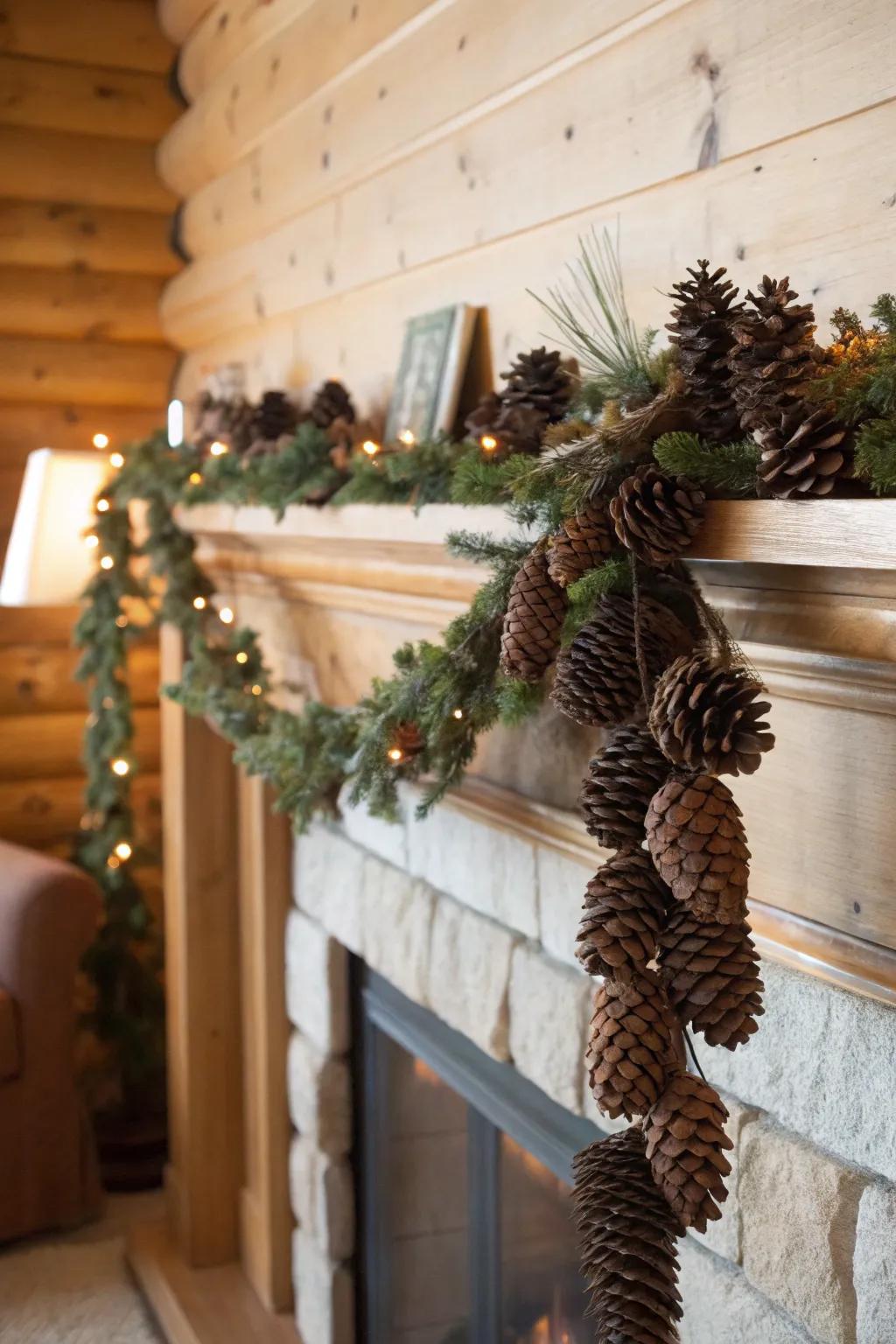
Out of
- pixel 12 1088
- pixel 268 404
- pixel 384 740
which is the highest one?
pixel 268 404

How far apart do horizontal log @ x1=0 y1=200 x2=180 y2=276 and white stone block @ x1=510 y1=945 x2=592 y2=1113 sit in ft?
7.70

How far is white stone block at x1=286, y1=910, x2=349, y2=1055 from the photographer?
2.24 m

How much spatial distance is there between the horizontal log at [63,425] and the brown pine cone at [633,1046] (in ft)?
8.70

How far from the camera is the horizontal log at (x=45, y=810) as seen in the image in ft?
11.0

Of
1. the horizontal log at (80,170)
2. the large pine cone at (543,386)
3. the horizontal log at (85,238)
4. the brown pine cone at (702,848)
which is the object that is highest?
the horizontal log at (80,170)

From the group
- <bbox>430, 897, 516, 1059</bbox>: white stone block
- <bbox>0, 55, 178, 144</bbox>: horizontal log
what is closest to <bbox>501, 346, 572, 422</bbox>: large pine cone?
<bbox>430, 897, 516, 1059</bbox>: white stone block

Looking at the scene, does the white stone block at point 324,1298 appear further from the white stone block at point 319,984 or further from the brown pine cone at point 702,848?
the brown pine cone at point 702,848

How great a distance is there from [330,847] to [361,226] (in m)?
0.99

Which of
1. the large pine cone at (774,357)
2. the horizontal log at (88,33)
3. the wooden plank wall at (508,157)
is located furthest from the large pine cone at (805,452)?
the horizontal log at (88,33)

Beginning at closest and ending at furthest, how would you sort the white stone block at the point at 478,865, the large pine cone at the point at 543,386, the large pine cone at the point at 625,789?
1. the large pine cone at the point at 625,789
2. the large pine cone at the point at 543,386
3. the white stone block at the point at 478,865

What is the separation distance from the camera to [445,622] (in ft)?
5.38

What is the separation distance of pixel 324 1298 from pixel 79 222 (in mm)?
2469

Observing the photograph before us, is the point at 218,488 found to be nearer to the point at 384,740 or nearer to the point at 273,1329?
the point at 384,740

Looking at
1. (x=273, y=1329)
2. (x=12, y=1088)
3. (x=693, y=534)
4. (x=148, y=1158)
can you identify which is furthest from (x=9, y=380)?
(x=693, y=534)
